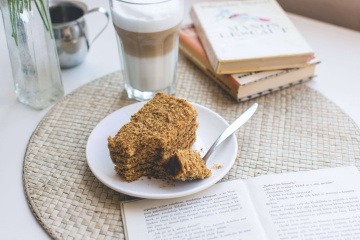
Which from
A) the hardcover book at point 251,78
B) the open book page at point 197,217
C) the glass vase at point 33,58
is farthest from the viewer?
the hardcover book at point 251,78

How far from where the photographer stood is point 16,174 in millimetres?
904

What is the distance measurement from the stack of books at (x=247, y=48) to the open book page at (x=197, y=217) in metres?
0.33

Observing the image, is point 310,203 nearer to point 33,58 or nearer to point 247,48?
point 247,48

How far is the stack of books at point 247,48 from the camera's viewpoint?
43.0 inches

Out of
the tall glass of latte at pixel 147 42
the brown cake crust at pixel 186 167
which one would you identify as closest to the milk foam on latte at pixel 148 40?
the tall glass of latte at pixel 147 42

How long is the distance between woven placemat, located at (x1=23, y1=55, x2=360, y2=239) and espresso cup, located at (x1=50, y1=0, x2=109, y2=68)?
0.30 feet

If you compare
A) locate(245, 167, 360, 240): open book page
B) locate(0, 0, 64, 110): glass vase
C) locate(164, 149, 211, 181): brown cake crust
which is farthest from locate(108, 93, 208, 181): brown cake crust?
locate(0, 0, 64, 110): glass vase

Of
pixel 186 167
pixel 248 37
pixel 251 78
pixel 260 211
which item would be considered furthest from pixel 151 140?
pixel 248 37

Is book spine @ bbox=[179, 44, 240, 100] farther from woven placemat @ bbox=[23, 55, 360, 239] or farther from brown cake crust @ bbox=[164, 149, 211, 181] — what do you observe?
brown cake crust @ bbox=[164, 149, 211, 181]

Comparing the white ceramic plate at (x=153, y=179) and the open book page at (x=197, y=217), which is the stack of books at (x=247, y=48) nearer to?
the white ceramic plate at (x=153, y=179)

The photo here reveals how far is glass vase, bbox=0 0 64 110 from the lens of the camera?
0.95 meters

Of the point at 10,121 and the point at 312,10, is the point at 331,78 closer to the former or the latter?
the point at 312,10

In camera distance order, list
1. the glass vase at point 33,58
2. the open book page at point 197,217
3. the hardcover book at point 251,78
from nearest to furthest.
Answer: the open book page at point 197,217, the glass vase at point 33,58, the hardcover book at point 251,78

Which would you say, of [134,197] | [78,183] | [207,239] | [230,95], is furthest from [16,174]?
[230,95]
